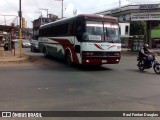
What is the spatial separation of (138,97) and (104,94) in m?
1.08

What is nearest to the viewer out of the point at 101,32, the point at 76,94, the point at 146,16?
the point at 76,94

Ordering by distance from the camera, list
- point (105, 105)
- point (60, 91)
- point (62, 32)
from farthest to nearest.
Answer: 1. point (62, 32)
2. point (60, 91)
3. point (105, 105)

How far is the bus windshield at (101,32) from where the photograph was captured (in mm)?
17031

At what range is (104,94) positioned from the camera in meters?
9.85

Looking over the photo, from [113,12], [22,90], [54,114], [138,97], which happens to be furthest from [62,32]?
[113,12]

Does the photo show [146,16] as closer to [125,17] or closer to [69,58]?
[125,17]

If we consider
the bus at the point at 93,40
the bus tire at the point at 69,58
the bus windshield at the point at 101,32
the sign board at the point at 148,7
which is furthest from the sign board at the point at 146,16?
the bus windshield at the point at 101,32

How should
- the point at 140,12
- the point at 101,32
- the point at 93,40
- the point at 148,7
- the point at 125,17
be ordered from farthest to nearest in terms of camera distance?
1. the point at 125,17
2. the point at 140,12
3. the point at 148,7
4. the point at 101,32
5. the point at 93,40

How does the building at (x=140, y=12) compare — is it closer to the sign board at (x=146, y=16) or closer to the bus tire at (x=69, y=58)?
the sign board at (x=146, y=16)

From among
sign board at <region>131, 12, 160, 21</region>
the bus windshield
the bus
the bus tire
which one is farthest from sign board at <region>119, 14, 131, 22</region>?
the bus windshield

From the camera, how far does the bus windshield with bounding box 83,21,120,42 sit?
17.0 meters

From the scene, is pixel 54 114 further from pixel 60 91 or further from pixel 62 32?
pixel 62 32

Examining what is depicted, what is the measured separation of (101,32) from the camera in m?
17.3

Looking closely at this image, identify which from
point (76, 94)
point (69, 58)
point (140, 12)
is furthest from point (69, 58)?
point (140, 12)
